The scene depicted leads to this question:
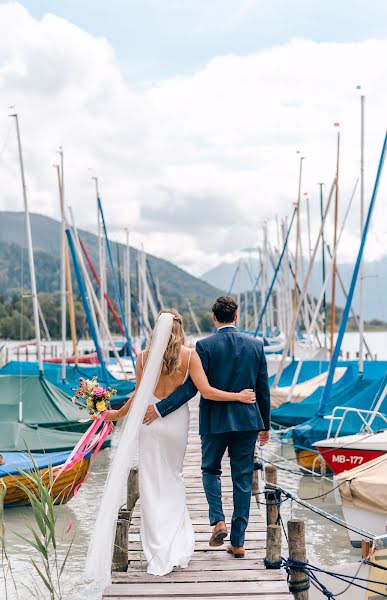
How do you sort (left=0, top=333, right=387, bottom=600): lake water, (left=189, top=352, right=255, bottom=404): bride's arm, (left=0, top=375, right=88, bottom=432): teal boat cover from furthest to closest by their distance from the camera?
(left=0, top=375, right=88, bottom=432): teal boat cover → (left=0, top=333, right=387, bottom=600): lake water → (left=189, top=352, right=255, bottom=404): bride's arm

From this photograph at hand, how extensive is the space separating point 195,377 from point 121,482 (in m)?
→ 1.13

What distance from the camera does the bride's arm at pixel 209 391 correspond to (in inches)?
242

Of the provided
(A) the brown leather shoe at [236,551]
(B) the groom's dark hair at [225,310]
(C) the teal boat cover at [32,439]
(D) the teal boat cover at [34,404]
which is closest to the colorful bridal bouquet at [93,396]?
(B) the groom's dark hair at [225,310]

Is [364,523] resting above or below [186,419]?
below

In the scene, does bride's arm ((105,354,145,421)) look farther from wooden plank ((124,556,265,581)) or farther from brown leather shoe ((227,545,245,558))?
brown leather shoe ((227,545,245,558))

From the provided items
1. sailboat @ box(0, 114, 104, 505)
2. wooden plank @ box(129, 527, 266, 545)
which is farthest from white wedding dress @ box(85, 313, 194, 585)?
sailboat @ box(0, 114, 104, 505)

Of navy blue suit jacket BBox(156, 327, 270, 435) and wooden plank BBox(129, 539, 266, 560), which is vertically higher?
navy blue suit jacket BBox(156, 327, 270, 435)

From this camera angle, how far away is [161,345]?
6156mm

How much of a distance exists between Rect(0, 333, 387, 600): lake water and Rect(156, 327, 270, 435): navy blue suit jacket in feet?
12.1

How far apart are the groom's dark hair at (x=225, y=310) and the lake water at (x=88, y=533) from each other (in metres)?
4.04

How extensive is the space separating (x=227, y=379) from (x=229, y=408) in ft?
0.83

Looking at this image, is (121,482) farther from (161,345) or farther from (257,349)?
(257,349)

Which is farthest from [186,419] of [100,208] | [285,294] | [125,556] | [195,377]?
[285,294]

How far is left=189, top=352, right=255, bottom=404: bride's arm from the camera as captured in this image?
6.15 m
